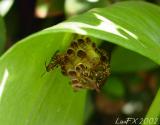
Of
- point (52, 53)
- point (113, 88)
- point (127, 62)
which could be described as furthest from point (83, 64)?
point (113, 88)

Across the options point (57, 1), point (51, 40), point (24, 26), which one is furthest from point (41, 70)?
point (24, 26)

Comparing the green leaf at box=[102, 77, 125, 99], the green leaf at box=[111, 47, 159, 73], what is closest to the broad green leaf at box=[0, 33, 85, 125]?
the green leaf at box=[111, 47, 159, 73]

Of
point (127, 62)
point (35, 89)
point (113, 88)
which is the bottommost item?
point (113, 88)

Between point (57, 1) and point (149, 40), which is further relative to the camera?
point (57, 1)

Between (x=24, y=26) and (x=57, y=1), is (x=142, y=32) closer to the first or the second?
(x=57, y=1)

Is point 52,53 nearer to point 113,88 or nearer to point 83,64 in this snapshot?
point 83,64

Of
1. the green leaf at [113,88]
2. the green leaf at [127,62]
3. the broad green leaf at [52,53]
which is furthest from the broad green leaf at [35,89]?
the green leaf at [113,88]
